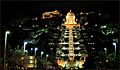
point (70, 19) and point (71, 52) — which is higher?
point (70, 19)

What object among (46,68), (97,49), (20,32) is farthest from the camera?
(97,49)

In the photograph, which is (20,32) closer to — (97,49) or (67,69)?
(67,69)

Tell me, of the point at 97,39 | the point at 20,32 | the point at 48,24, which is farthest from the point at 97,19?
the point at 20,32

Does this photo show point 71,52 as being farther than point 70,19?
No

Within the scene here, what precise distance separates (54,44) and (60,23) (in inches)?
105

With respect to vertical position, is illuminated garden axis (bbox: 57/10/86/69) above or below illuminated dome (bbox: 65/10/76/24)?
below

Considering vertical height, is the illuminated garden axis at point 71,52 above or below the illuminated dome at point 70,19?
below

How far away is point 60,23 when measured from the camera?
1267 inches

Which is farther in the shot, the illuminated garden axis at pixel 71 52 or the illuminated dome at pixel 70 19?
the illuminated dome at pixel 70 19

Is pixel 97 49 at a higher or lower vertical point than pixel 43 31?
lower

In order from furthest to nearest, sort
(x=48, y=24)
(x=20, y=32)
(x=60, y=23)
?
(x=60, y=23) < (x=48, y=24) < (x=20, y=32)

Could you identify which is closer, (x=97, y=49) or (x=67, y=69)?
(x=67, y=69)

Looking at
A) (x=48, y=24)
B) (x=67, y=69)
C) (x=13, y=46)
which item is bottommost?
(x=67, y=69)

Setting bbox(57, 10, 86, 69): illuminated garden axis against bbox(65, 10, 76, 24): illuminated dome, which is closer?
bbox(57, 10, 86, 69): illuminated garden axis
